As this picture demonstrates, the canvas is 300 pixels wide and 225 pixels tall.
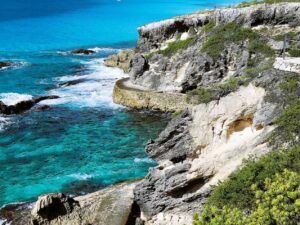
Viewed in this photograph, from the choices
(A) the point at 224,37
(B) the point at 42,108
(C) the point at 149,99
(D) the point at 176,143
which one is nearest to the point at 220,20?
(A) the point at 224,37

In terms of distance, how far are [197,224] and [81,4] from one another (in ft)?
525

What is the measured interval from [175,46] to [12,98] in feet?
68.3

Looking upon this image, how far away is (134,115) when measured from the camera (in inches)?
1778

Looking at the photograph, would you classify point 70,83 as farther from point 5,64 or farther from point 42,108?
point 5,64

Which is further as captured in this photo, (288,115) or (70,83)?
(70,83)

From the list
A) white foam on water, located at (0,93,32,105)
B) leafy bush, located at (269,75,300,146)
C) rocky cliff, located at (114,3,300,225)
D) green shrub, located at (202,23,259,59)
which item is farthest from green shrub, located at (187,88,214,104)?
white foam on water, located at (0,93,32,105)

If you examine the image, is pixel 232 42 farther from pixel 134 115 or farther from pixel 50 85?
pixel 50 85

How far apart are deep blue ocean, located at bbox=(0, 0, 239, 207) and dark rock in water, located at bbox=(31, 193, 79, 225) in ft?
19.8

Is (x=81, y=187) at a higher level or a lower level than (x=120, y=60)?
higher

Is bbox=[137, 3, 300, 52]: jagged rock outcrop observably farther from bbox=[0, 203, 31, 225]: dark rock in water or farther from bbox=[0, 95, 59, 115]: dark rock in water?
bbox=[0, 203, 31, 225]: dark rock in water

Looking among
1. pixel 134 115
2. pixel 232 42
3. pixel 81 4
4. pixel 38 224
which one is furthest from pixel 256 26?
pixel 81 4

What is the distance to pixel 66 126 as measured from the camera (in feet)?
137

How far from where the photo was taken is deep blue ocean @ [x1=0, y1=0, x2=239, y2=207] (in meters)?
31.0

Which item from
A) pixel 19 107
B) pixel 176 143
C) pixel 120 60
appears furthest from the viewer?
pixel 120 60
